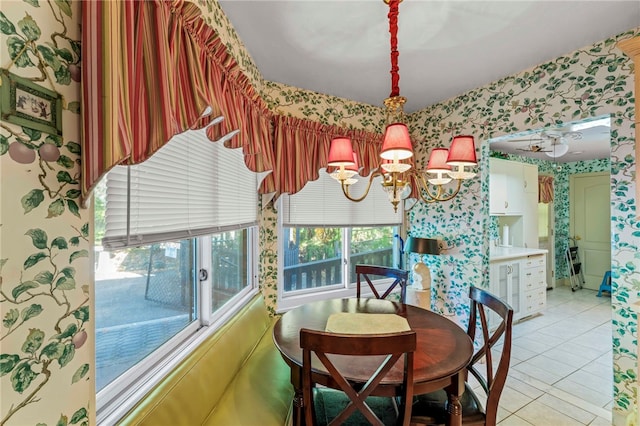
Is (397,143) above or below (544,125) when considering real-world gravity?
below

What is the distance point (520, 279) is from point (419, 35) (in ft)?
11.3

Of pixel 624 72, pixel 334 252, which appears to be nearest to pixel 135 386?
pixel 334 252

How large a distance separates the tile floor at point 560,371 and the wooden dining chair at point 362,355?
154cm

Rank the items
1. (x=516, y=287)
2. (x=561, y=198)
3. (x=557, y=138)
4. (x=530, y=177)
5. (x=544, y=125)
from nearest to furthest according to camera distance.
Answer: (x=544, y=125) → (x=557, y=138) → (x=516, y=287) → (x=530, y=177) → (x=561, y=198)

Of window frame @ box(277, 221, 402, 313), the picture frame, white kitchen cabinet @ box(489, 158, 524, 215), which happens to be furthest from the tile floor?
the picture frame

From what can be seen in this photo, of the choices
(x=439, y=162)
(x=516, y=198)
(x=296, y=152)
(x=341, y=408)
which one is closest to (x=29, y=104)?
(x=439, y=162)

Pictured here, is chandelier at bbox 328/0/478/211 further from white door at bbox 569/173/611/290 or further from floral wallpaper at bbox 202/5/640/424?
white door at bbox 569/173/611/290

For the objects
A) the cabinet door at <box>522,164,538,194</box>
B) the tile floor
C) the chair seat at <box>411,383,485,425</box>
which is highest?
the cabinet door at <box>522,164,538,194</box>

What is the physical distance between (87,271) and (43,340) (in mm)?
194

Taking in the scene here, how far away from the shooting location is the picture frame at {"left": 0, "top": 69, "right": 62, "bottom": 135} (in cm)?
63

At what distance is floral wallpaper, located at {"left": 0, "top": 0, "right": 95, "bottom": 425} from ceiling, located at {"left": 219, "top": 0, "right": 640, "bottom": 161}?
4.12ft

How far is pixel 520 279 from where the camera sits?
373 centimetres

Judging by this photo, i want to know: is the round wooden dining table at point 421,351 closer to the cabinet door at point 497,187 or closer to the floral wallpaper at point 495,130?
the floral wallpaper at point 495,130

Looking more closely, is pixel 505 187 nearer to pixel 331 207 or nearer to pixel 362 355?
pixel 331 207
